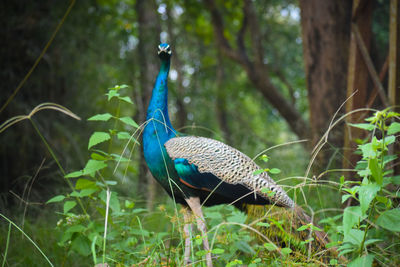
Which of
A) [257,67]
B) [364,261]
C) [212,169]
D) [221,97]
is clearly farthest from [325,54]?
[221,97]

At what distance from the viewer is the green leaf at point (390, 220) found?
1670 millimetres

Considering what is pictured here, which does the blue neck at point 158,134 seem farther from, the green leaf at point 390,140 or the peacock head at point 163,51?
the green leaf at point 390,140

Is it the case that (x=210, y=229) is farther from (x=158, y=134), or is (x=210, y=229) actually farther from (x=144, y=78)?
(x=144, y=78)

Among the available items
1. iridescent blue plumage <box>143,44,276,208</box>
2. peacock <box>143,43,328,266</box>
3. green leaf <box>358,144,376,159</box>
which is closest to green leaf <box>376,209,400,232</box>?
green leaf <box>358,144,376,159</box>

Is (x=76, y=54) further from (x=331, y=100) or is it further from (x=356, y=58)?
(x=356, y=58)

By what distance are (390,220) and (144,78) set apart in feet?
18.7

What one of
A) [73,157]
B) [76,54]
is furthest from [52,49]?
[73,157]

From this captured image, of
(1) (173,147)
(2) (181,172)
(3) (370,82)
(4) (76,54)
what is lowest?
(2) (181,172)

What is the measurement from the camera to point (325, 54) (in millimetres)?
4551

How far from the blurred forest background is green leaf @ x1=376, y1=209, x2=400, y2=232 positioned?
2.77ft

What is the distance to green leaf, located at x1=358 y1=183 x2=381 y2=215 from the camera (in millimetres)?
1595

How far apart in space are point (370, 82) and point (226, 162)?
2170 millimetres

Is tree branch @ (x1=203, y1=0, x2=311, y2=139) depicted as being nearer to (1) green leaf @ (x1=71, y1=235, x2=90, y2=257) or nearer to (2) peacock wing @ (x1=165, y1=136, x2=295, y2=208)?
(2) peacock wing @ (x1=165, y1=136, x2=295, y2=208)

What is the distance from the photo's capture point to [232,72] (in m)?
10.6
